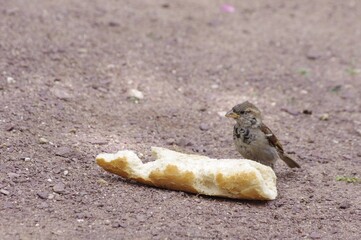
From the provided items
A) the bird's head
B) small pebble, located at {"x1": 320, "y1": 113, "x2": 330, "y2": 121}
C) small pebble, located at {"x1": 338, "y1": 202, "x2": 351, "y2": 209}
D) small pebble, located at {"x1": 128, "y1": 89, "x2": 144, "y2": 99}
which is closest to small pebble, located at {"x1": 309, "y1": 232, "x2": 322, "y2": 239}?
small pebble, located at {"x1": 338, "y1": 202, "x2": 351, "y2": 209}

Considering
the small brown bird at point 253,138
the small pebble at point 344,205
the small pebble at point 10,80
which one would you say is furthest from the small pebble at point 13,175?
the small pebble at point 344,205

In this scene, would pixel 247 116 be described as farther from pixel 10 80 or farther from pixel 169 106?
pixel 10 80

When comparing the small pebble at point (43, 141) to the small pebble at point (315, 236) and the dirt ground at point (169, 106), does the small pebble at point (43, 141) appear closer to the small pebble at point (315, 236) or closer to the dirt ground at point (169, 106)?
the dirt ground at point (169, 106)

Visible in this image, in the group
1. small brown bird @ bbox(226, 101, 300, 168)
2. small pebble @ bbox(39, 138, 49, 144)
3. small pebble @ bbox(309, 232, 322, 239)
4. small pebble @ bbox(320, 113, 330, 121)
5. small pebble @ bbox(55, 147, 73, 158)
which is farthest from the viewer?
small pebble @ bbox(320, 113, 330, 121)

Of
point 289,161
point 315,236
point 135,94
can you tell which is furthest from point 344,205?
point 135,94

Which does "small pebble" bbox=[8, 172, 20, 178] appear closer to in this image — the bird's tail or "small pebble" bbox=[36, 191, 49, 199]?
"small pebble" bbox=[36, 191, 49, 199]

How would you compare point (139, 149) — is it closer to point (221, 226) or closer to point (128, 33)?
point (221, 226)
